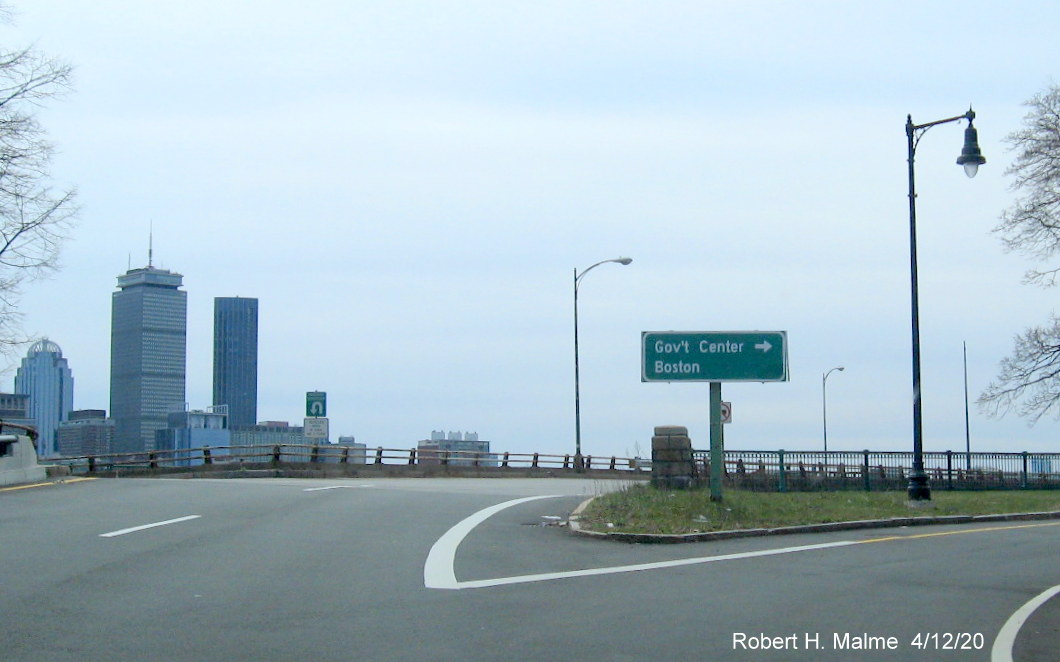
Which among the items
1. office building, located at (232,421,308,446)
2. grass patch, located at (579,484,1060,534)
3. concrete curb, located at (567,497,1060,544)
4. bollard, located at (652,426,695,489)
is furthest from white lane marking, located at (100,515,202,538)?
office building, located at (232,421,308,446)

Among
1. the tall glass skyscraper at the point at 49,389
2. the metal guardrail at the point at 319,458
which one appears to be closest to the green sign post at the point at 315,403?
the metal guardrail at the point at 319,458

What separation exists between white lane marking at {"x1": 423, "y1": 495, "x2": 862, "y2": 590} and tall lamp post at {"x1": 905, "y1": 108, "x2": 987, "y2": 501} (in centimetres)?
749

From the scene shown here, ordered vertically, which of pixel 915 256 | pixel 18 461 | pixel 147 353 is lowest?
pixel 18 461

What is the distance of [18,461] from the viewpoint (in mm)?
27281

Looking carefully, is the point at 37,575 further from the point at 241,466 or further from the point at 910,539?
the point at 241,466

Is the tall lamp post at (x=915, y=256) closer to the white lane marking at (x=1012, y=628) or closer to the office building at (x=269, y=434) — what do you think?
the white lane marking at (x=1012, y=628)

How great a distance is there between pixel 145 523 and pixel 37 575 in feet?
16.7

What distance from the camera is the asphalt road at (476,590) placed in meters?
8.77

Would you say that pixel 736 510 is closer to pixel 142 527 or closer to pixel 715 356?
pixel 715 356

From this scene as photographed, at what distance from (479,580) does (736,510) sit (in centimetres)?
811

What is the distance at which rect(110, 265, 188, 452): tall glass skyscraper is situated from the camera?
151 m

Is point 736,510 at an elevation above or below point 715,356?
below

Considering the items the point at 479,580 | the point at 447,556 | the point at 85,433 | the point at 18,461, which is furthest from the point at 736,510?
the point at 85,433

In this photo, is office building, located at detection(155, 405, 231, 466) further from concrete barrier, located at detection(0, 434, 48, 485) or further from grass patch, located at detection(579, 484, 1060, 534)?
grass patch, located at detection(579, 484, 1060, 534)
